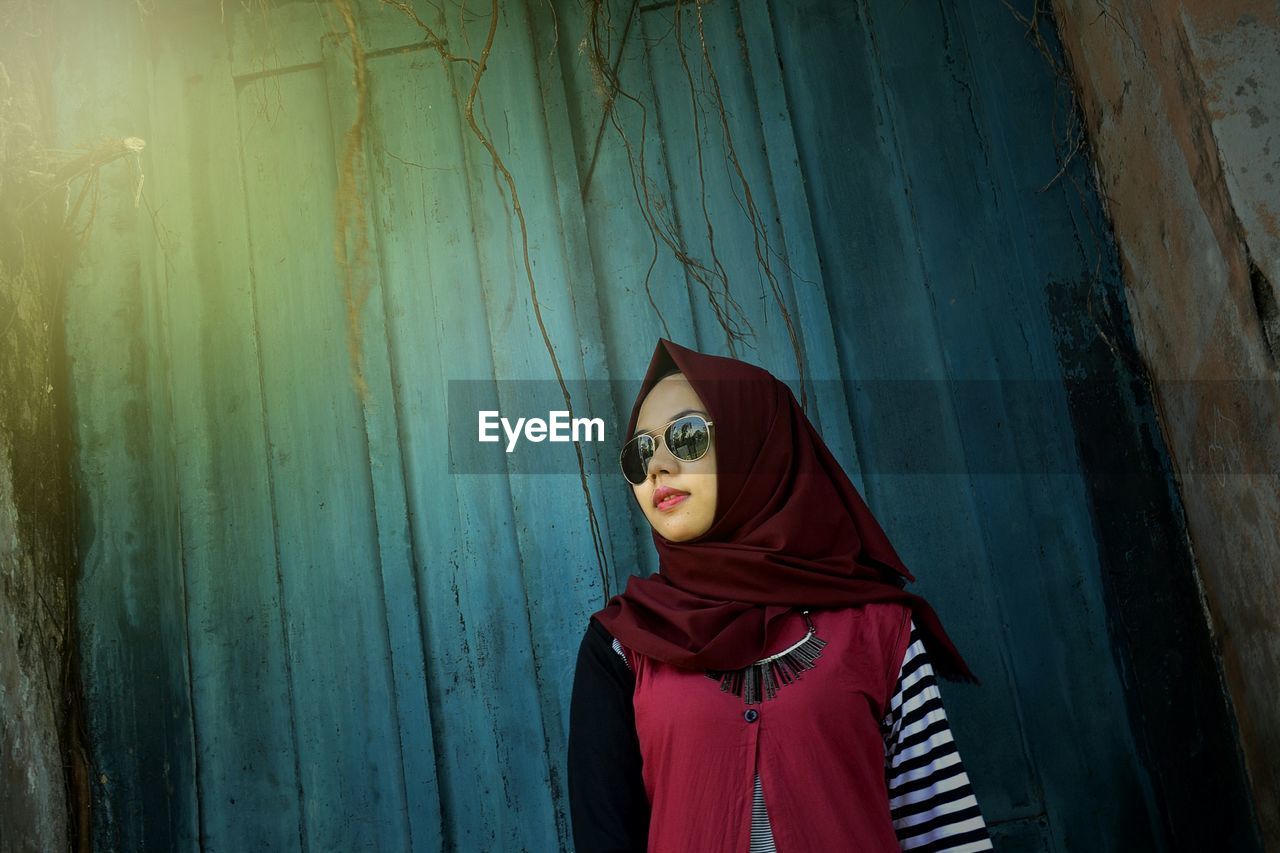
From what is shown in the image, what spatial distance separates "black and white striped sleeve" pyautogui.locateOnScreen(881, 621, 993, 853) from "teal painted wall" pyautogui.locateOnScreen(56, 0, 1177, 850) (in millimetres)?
743

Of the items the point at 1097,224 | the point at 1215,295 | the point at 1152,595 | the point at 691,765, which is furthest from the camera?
the point at 1097,224

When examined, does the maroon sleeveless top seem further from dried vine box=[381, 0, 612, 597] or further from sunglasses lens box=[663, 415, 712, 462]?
dried vine box=[381, 0, 612, 597]

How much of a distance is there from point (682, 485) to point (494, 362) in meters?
0.90

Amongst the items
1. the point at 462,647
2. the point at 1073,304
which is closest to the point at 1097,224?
the point at 1073,304

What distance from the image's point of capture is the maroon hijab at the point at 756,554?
5.43ft

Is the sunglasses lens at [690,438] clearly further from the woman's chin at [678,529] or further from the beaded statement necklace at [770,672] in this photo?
the beaded statement necklace at [770,672]

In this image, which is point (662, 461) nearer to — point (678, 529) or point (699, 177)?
point (678, 529)

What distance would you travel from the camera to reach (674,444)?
180 cm

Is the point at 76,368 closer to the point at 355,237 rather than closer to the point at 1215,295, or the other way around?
the point at 355,237

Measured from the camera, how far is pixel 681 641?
1651 mm

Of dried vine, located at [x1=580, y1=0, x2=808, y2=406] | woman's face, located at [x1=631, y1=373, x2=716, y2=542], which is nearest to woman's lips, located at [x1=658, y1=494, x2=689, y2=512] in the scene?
woman's face, located at [x1=631, y1=373, x2=716, y2=542]

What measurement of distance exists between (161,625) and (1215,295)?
2.56m

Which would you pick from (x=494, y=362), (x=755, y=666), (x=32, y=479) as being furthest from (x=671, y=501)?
(x=32, y=479)

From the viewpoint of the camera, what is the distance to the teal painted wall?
2.31m
